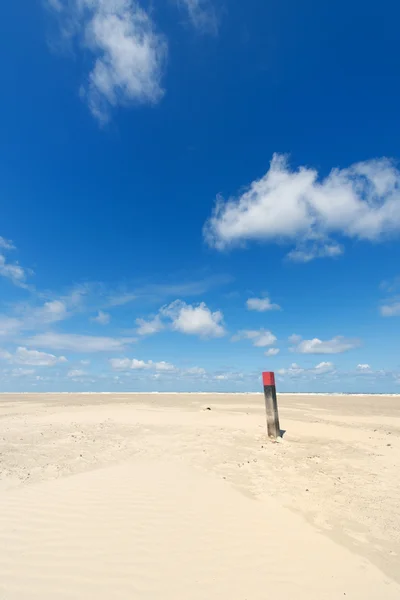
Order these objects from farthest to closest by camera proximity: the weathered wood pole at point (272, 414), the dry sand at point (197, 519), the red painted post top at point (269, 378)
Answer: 1. the red painted post top at point (269, 378)
2. the weathered wood pole at point (272, 414)
3. the dry sand at point (197, 519)

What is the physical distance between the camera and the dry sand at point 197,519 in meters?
4.07

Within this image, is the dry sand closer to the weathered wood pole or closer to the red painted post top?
the weathered wood pole

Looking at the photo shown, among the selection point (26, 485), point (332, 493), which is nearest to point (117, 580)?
point (26, 485)

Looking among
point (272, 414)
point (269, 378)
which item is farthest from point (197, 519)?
point (269, 378)

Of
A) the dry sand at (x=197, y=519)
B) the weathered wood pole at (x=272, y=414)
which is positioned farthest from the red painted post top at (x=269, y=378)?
the dry sand at (x=197, y=519)

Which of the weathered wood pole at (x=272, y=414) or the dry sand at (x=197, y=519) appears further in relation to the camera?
the weathered wood pole at (x=272, y=414)

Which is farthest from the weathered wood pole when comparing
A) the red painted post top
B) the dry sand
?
the dry sand

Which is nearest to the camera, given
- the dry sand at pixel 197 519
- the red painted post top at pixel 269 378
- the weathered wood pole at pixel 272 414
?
the dry sand at pixel 197 519

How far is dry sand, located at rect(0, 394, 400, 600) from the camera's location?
13.4 feet

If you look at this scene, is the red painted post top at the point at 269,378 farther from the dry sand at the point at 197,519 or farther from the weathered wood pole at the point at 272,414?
the dry sand at the point at 197,519

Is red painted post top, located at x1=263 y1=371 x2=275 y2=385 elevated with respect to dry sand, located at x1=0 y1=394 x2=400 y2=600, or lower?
elevated

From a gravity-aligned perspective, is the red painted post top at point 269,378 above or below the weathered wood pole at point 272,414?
above

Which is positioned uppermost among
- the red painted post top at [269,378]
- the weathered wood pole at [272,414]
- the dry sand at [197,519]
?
the red painted post top at [269,378]

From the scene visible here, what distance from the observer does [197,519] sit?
582cm
